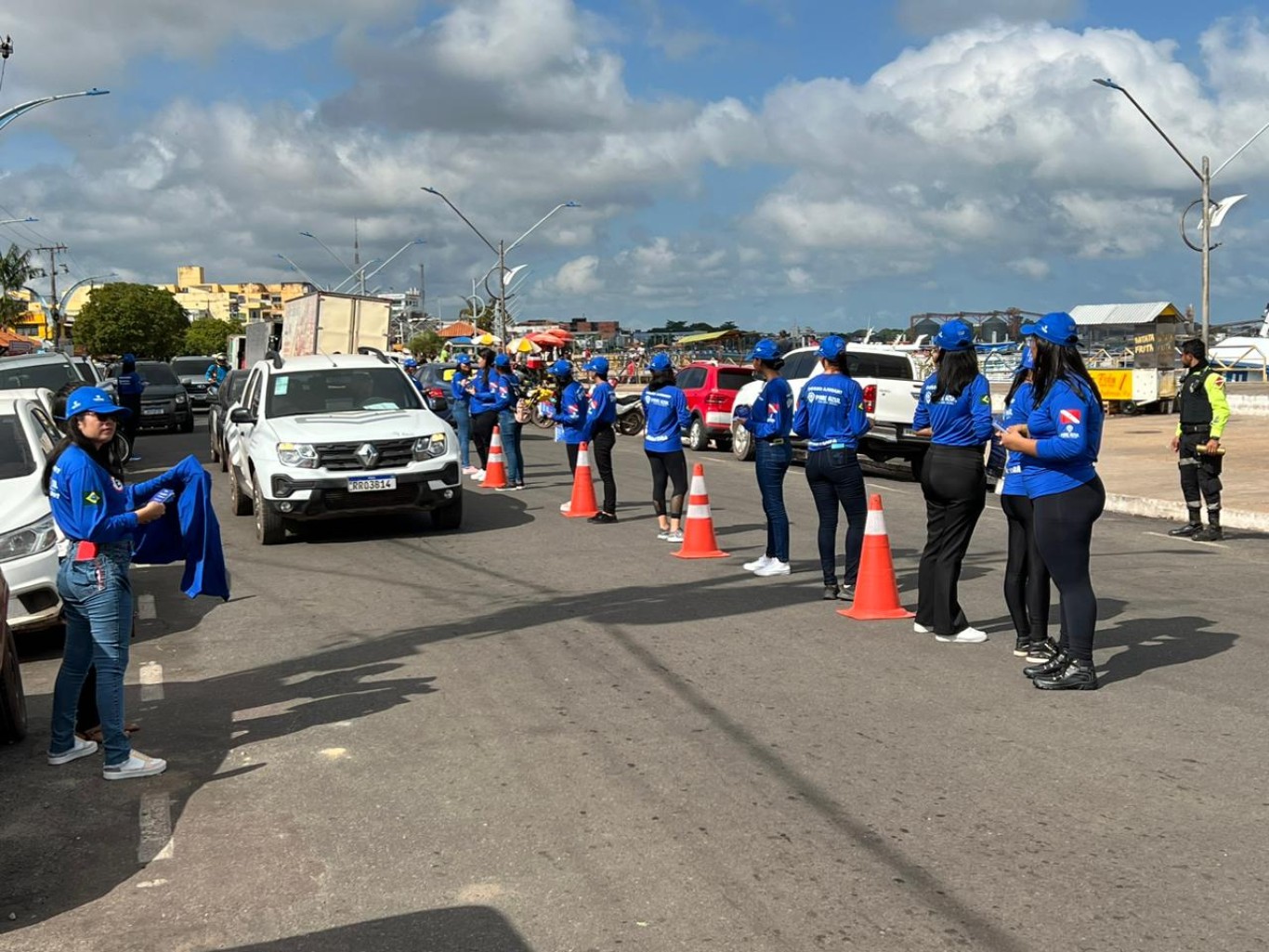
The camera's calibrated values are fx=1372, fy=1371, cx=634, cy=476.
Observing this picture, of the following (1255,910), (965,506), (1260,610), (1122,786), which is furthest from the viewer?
(1260,610)

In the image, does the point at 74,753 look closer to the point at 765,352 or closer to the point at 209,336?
the point at 765,352

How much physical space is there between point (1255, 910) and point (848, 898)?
1242 millimetres

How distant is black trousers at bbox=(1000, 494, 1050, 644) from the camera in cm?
757

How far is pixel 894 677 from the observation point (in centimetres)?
742

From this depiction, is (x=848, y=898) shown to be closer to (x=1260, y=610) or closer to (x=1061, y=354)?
(x=1061, y=354)

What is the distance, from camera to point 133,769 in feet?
19.3

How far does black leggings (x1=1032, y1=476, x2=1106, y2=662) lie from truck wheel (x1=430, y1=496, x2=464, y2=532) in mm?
7633

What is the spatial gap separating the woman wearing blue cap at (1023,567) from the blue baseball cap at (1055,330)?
0.73 feet

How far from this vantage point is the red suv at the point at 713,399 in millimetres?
24922

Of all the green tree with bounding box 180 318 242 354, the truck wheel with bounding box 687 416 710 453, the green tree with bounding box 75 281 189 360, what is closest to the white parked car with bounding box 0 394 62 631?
the truck wheel with bounding box 687 416 710 453

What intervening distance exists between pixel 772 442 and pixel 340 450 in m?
4.38

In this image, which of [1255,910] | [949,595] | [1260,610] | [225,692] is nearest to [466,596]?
[225,692]

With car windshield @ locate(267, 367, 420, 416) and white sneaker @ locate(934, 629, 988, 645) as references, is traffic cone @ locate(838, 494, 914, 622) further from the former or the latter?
car windshield @ locate(267, 367, 420, 416)

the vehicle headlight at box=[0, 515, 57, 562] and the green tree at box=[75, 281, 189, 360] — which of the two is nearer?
the vehicle headlight at box=[0, 515, 57, 562]
